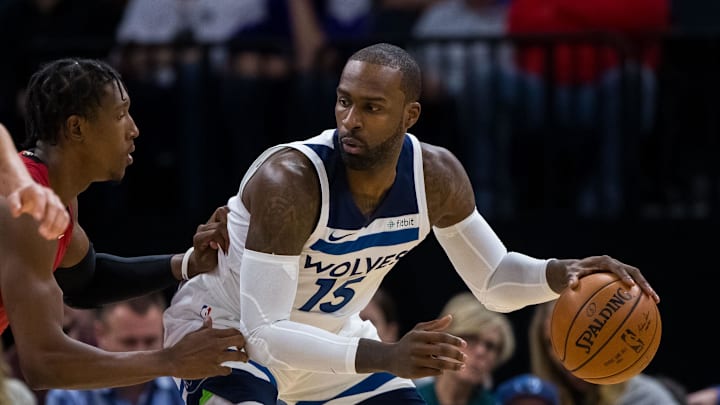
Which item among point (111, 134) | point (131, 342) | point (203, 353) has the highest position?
point (111, 134)

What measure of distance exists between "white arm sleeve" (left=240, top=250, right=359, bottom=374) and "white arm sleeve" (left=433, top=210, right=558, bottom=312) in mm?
880

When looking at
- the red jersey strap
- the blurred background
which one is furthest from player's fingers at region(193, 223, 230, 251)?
the blurred background

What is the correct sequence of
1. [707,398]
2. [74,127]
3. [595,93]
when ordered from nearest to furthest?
[74,127] → [707,398] → [595,93]

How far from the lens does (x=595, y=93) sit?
796 centimetres

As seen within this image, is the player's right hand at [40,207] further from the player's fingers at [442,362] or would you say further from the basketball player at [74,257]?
the player's fingers at [442,362]

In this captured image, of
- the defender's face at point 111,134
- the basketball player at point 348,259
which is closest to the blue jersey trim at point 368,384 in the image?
the basketball player at point 348,259

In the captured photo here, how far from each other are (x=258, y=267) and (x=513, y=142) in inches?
139

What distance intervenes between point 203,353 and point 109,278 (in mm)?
1220

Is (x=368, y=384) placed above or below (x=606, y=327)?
below

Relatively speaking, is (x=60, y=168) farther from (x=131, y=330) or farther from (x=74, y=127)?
(x=131, y=330)

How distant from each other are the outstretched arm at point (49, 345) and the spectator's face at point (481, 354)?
311cm

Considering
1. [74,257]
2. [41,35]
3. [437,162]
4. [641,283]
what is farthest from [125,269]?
[41,35]

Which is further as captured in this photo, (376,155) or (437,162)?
(437,162)

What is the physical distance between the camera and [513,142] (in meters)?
8.05
